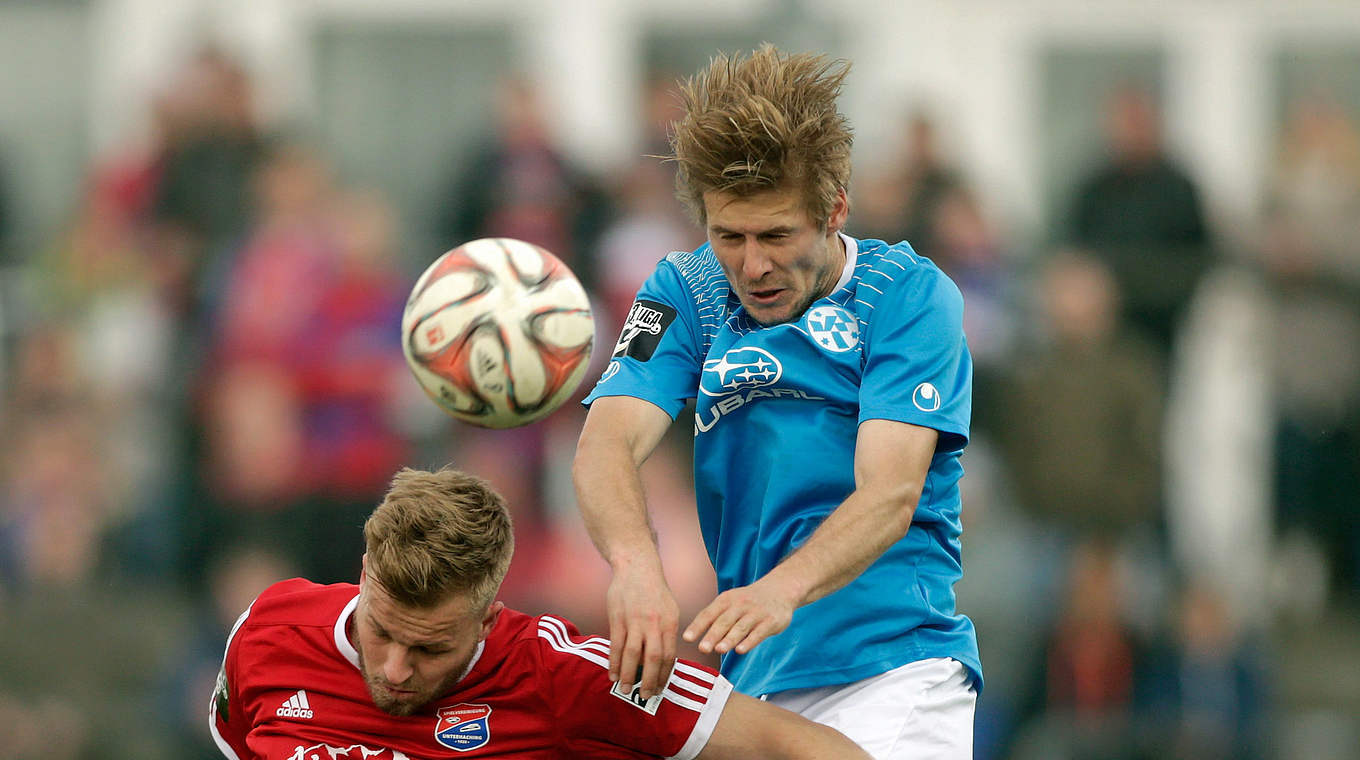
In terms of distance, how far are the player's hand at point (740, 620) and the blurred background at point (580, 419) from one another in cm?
650

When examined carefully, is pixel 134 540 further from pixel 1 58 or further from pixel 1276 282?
pixel 1276 282

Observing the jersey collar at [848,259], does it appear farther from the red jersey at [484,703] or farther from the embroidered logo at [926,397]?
the red jersey at [484,703]

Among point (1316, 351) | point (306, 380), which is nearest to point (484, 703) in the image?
point (306, 380)

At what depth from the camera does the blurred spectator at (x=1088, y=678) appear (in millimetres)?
11891

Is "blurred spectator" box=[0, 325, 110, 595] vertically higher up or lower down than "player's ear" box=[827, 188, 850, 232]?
lower down

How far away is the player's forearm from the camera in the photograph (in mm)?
4801

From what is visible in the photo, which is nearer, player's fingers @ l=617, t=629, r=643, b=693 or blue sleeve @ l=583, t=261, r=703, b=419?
player's fingers @ l=617, t=629, r=643, b=693

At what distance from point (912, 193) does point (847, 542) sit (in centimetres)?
743

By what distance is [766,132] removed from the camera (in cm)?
502

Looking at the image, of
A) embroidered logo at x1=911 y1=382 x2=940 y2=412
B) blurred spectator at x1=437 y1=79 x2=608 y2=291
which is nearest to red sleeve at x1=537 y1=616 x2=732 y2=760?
embroidered logo at x1=911 y1=382 x2=940 y2=412

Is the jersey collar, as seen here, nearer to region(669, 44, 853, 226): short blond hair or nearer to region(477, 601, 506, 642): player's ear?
region(669, 44, 853, 226): short blond hair

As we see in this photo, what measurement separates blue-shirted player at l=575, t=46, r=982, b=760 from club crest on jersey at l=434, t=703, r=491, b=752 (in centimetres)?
71

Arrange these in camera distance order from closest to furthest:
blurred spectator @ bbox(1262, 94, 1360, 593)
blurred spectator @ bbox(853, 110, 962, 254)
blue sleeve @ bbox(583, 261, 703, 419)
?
blue sleeve @ bbox(583, 261, 703, 419), blurred spectator @ bbox(853, 110, 962, 254), blurred spectator @ bbox(1262, 94, 1360, 593)

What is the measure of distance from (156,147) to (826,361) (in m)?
7.96
